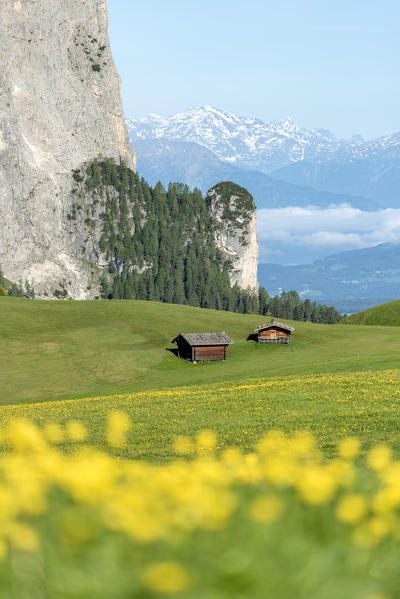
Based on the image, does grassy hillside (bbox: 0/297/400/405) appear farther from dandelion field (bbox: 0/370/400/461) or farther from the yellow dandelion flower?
the yellow dandelion flower

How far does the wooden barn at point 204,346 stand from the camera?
224 ft

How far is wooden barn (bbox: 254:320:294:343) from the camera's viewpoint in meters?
78.2

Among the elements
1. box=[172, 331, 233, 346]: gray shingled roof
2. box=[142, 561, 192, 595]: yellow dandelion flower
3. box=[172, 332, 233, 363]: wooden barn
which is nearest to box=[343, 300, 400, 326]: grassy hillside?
box=[172, 331, 233, 346]: gray shingled roof

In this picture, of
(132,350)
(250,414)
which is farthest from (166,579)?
(132,350)

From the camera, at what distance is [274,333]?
7931cm

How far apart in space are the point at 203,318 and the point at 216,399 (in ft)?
222

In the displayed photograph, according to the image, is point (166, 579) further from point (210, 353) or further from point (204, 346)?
point (210, 353)

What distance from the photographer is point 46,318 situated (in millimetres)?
89625

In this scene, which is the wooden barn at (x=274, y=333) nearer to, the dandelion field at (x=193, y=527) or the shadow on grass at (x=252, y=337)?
the shadow on grass at (x=252, y=337)

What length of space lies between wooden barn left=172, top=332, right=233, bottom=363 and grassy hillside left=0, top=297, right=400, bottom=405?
1.49 m

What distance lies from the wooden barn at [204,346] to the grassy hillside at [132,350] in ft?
4.88

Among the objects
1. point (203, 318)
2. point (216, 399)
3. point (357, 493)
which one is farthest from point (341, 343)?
point (357, 493)

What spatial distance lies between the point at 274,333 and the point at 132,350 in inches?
821

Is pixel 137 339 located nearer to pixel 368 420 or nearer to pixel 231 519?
pixel 368 420
